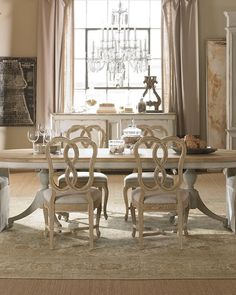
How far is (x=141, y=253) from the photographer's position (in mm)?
4121

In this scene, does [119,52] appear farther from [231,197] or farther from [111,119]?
[231,197]

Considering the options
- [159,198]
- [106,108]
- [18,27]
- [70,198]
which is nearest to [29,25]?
[18,27]

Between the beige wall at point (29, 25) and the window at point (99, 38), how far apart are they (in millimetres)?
712

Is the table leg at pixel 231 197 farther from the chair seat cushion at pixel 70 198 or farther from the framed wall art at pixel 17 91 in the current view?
the framed wall art at pixel 17 91

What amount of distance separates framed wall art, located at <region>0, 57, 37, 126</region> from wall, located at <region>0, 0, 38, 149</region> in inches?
5.8

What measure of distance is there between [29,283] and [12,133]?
588 cm

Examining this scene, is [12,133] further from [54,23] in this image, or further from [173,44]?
[173,44]

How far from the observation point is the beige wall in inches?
352

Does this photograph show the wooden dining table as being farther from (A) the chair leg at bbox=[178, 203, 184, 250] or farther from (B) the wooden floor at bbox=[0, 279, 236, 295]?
(B) the wooden floor at bbox=[0, 279, 236, 295]

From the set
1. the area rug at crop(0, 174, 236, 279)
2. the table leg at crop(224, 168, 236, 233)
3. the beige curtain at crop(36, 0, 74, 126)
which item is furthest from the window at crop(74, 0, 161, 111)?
the table leg at crop(224, 168, 236, 233)

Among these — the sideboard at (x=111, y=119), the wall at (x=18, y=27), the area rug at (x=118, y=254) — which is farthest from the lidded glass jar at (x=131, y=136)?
the wall at (x=18, y=27)

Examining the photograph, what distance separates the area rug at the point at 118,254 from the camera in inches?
144

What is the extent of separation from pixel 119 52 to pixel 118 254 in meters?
5.36

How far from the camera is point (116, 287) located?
11.1 feet
